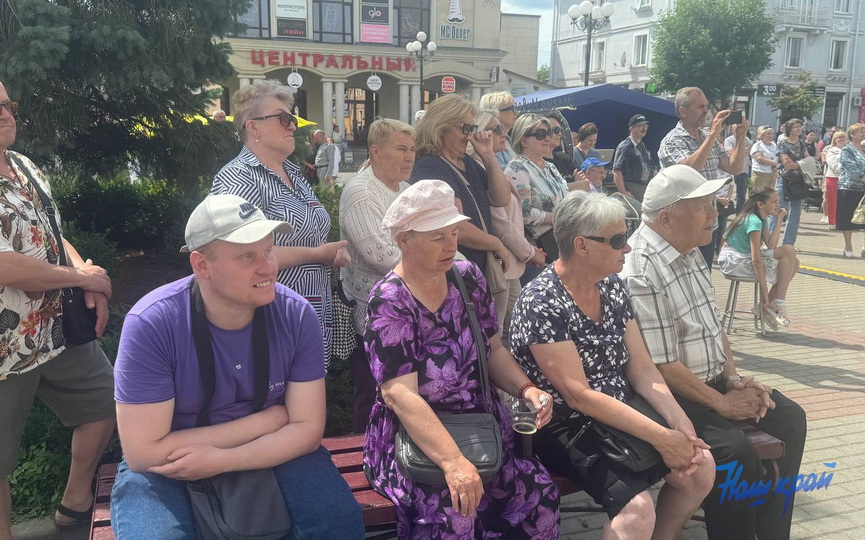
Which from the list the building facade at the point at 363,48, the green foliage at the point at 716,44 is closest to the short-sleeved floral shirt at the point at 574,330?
the building facade at the point at 363,48

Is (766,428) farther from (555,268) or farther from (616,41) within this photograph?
(616,41)

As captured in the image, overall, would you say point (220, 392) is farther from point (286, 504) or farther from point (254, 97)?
point (254, 97)

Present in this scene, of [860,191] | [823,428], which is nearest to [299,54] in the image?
[860,191]

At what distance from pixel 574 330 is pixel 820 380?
371 centimetres

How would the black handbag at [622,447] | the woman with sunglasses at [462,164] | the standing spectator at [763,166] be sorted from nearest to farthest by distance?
the black handbag at [622,447] → the woman with sunglasses at [462,164] → the standing spectator at [763,166]

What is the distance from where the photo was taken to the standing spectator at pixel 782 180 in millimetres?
10227

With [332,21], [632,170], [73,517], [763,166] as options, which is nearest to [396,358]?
[73,517]

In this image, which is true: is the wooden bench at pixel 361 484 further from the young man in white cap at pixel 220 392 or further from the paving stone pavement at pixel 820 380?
the paving stone pavement at pixel 820 380

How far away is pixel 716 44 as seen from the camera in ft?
127

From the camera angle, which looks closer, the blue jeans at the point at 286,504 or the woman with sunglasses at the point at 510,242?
the blue jeans at the point at 286,504

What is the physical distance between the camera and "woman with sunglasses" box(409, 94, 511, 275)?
3.89 m

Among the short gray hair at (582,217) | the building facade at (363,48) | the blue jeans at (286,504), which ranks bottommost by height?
the blue jeans at (286,504)

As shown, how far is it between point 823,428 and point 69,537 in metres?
4.47

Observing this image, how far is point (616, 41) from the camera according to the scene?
5366 centimetres
